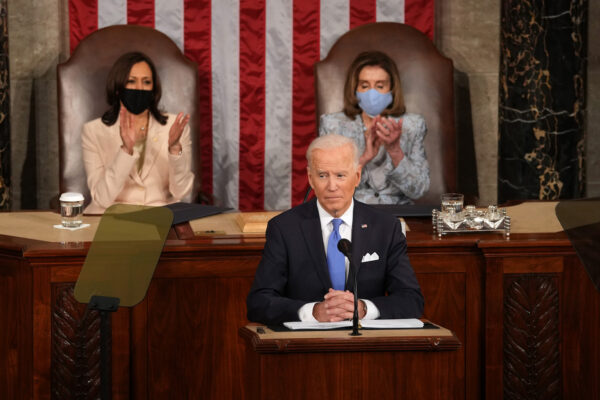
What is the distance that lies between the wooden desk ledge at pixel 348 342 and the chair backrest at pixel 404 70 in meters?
3.23

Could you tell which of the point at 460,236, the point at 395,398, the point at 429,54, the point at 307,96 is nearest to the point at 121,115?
the point at 307,96

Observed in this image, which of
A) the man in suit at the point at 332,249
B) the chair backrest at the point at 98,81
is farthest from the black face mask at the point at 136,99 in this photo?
the man in suit at the point at 332,249

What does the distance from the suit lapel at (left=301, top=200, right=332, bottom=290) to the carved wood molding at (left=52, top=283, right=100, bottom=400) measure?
946 mm

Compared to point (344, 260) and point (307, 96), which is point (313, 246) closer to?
point (344, 260)

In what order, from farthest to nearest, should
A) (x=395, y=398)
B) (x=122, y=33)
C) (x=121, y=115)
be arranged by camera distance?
(x=122, y=33) → (x=121, y=115) → (x=395, y=398)

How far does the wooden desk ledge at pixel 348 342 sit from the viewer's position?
97.9 inches

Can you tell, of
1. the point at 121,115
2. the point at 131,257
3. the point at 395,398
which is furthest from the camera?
the point at 121,115

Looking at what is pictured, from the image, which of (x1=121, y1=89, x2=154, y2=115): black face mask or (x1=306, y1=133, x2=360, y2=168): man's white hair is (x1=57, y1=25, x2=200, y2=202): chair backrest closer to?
(x1=121, y1=89, x2=154, y2=115): black face mask

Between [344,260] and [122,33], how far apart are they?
309cm

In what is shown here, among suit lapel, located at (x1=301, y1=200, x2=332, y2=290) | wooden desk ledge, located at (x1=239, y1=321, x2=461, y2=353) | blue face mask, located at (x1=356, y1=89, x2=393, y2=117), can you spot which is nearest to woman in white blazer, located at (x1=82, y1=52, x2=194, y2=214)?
blue face mask, located at (x1=356, y1=89, x2=393, y2=117)

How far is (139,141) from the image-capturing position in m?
5.30

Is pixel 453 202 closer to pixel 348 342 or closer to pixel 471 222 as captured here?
pixel 471 222

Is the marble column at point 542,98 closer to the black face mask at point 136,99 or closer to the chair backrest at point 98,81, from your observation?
the chair backrest at point 98,81

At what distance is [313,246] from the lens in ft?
9.96
